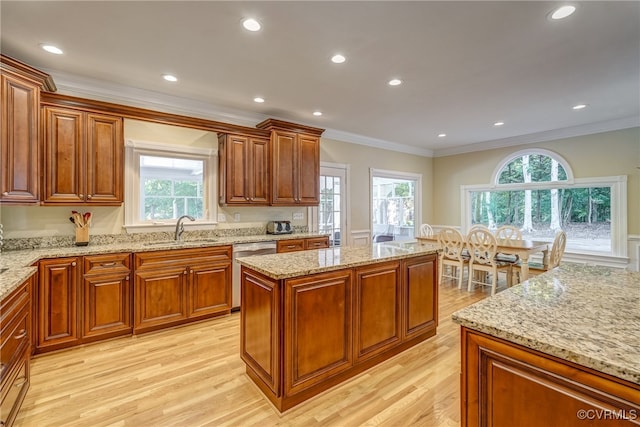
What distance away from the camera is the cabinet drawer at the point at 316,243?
13.7ft

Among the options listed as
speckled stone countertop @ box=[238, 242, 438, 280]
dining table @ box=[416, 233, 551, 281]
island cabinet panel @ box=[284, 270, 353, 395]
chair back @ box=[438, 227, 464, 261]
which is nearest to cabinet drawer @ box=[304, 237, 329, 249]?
speckled stone countertop @ box=[238, 242, 438, 280]

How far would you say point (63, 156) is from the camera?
9.32 ft

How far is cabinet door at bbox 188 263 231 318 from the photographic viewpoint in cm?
325

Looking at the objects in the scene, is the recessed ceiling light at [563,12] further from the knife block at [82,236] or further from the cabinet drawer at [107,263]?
the knife block at [82,236]

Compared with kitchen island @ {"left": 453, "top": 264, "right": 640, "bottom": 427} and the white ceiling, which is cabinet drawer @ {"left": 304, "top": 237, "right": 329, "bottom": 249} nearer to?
the white ceiling

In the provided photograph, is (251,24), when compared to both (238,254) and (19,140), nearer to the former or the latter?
(19,140)

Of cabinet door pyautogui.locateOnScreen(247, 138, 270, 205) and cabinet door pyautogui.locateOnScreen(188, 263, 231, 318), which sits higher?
cabinet door pyautogui.locateOnScreen(247, 138, 270, 205)

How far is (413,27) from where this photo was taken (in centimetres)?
221

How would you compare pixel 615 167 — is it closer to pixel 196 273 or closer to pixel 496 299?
pixel 496 299

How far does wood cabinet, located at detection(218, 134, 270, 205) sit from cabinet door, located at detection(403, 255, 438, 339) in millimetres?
2278

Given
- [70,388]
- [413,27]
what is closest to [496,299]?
[413,27]

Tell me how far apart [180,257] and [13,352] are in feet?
5.00

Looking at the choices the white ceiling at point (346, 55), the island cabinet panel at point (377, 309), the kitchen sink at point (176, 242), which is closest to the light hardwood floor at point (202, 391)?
the island cabinet panel at point (377, 309)

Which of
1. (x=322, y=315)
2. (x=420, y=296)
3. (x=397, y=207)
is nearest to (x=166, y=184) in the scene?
(x=322, y=315)
